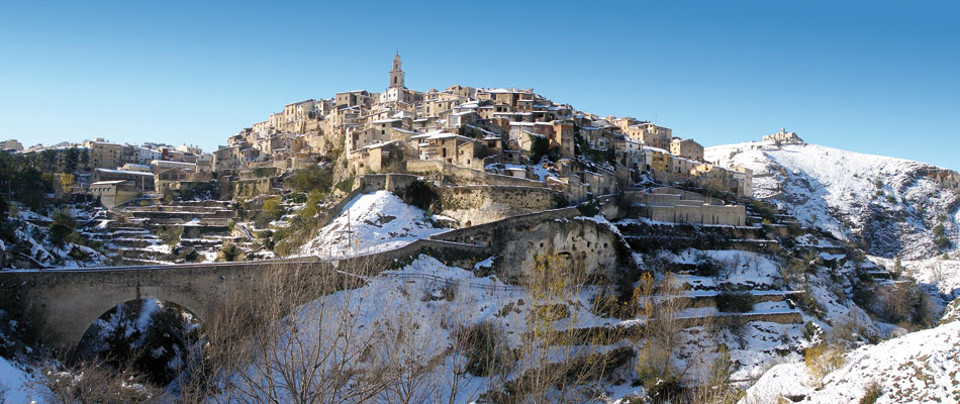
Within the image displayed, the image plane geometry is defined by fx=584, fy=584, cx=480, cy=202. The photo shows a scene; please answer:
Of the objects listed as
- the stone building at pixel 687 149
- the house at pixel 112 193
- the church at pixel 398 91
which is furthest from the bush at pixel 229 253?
the stone building at pixel 687 149

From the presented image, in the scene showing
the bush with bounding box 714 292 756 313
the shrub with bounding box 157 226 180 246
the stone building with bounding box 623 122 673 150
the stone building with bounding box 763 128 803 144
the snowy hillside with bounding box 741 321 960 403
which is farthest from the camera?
the stone building with bounding box 763 128 803 144

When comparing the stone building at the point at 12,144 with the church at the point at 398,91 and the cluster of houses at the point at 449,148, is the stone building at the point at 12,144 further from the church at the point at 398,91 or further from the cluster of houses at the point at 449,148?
the church at the point at 398,91

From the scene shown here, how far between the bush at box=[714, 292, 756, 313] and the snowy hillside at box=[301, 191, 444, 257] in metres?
17.7

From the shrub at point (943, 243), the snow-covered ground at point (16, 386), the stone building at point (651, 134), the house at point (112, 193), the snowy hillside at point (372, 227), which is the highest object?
the stone building at point (651, 134)

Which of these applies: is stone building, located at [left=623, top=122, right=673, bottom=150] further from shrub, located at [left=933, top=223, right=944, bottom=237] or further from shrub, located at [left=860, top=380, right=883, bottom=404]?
shrub, located at [left=860, top=380, right=883, bottom=404]

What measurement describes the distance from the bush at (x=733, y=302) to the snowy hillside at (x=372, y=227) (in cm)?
1770

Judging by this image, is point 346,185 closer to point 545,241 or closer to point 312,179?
point 312,179

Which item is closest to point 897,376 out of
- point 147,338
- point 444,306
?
point 444,306

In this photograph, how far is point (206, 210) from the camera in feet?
155

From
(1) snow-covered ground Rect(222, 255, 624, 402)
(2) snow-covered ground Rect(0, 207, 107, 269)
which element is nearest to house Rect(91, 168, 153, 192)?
(2) snow-covered ground Rect(0, 207, 107, 269)

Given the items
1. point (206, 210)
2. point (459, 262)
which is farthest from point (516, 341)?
point (206, 210)

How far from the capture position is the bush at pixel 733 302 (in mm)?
35562

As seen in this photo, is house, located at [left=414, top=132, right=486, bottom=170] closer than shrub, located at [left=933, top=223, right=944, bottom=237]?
Yes

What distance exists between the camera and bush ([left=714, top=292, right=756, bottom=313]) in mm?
35562
